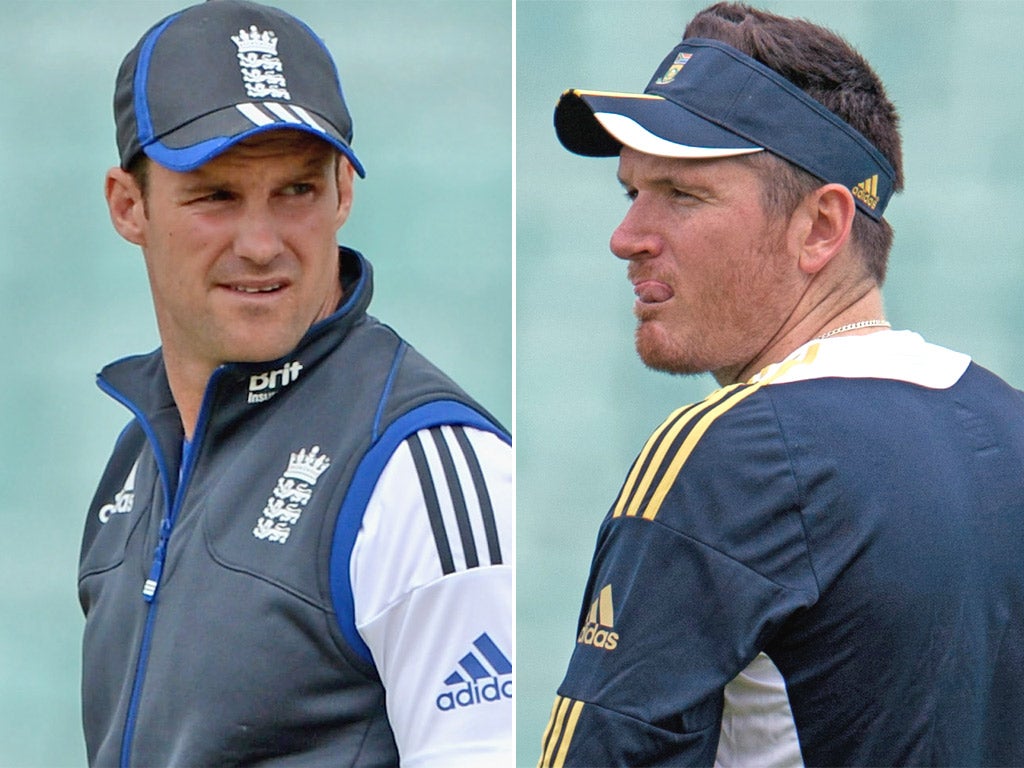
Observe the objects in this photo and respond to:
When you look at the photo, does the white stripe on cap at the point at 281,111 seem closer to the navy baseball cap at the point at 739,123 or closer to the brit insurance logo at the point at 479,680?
the navy baseball cap at the point at 739,123

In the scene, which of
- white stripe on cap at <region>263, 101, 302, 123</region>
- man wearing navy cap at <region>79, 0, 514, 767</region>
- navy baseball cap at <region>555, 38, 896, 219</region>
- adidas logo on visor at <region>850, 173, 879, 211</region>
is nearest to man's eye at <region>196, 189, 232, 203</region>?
man wearing navy cap at <region>79, 0, 514, 767</region>

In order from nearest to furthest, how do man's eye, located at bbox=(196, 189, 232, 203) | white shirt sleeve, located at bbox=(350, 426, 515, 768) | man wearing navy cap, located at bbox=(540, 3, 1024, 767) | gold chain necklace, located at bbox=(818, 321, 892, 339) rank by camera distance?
man wearing navy cap, located at bbox=(540, 3, 1024, 767)
white shirt sleeve, located at bbox=(350, 426, 515, 768)
gold chain necklace, located at bbox=(818, 321, 892, 339)
man's eye, located at bbox=(196, 189, 232, 203)

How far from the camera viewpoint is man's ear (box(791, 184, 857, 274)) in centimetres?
194

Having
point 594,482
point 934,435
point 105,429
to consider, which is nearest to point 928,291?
point 594,482

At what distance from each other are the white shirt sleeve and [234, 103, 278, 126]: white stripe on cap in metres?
0.39

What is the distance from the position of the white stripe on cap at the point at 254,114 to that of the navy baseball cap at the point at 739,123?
37cm

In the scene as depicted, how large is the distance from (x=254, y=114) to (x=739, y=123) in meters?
0.52

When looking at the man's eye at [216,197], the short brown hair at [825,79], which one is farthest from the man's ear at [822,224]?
the man's eye at [216,197]

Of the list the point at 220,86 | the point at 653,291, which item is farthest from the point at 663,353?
the point at 220,86

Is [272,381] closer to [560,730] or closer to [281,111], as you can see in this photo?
[281,111]

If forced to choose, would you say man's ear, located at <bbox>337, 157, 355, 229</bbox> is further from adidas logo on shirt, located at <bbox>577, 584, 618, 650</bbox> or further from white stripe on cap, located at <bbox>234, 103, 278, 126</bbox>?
adidas logo on shirt, located at <bbox>577, 584, 618, 650</bbox>

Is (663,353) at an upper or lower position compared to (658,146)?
lower

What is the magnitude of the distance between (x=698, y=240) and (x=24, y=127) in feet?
7.84

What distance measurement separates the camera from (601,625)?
1.66 m
